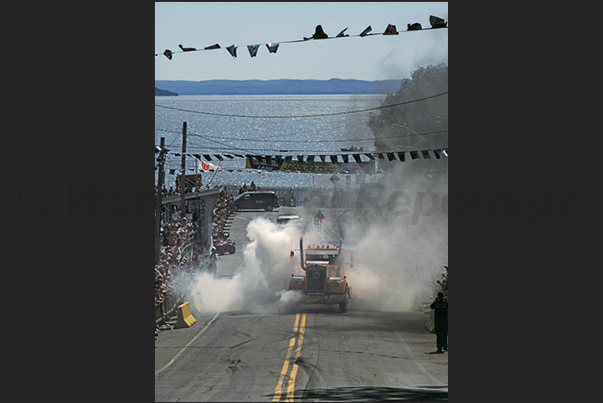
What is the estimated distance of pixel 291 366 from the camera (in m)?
15.5

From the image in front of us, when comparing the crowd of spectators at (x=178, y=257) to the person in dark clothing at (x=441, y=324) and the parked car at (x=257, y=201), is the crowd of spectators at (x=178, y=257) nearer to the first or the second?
the person in dark clothing at (x=441, y=324)

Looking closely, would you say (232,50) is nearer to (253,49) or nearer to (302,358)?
(253,49)

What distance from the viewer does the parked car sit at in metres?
55.5

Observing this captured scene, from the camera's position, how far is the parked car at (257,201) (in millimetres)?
55531

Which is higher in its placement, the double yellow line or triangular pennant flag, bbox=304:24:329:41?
triangular pennant flag, bbox=304:24:329:41

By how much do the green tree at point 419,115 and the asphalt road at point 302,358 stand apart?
30.6 meters

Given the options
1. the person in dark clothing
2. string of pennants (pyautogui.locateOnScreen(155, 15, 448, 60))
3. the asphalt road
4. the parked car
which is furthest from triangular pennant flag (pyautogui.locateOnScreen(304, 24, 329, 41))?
the parked car

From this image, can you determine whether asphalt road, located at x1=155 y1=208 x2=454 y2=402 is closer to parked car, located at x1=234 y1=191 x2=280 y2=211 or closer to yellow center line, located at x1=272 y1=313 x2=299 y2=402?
yellow center line, located at x1=272 y1=313 x2=299 y2=402

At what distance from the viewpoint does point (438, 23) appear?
12.7m

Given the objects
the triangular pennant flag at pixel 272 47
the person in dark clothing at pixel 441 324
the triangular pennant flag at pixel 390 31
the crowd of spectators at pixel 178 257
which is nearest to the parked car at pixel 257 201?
the crowd of spectators at pixel 178 257

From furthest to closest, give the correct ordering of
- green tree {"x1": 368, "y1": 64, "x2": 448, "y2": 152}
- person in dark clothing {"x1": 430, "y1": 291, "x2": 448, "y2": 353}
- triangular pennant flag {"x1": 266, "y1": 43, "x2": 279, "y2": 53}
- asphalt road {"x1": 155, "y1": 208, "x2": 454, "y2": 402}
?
green tree {"x1": 368, "y1": 64, "x2": 448, "y2": 152} < person in dark clothing {"x1": 430, "y1": 291, "x2": 448, "y2": 353} < triangular pennant flag {"x1": 266, "y1": 43, "x2": 279, "y2": 53} < asphalt road {"x1": 155, "y1": 208, "x2": 454, "y2": 402}

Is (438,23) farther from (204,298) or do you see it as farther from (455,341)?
(204,298)

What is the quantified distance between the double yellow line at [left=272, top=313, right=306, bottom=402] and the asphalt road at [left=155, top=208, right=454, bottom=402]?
0.02 meters

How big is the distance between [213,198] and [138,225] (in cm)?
2390
